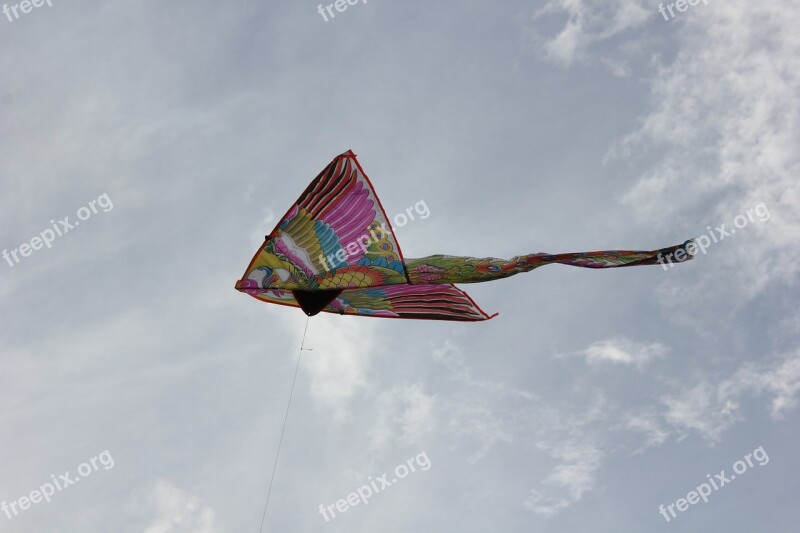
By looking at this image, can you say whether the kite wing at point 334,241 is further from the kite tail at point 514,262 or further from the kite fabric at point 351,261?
the kite tail at point 514,262

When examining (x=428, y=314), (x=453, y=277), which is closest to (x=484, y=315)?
(x=428, y=314)

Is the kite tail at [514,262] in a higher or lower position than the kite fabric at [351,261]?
lower

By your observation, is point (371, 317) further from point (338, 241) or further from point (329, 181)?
point (329, 181)

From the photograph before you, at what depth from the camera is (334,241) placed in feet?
50.5

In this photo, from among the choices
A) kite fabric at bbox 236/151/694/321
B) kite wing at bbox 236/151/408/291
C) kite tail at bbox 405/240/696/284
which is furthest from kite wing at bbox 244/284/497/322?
kite tail at bbox 405/240/696/284

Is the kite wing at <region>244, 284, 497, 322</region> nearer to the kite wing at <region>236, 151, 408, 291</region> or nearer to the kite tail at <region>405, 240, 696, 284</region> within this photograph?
the kite wing at <region>236, 151, 408, 291</region>

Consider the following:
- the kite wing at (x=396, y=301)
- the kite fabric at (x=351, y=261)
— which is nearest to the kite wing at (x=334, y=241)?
the kite fabric at (x=351, y=261)

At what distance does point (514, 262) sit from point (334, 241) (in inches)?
152

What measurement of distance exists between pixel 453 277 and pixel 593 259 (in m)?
2.93

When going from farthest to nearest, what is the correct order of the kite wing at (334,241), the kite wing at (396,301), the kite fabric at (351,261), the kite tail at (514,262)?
1. the kite wing at (396,301)
2. the kite wing at (334,241)
3. the kite fabric at (351,261)
4. the kite tail at (514,262)

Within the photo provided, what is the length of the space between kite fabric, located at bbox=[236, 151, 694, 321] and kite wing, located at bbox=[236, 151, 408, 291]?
0.02 metres

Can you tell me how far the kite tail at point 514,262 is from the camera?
43.0 ft

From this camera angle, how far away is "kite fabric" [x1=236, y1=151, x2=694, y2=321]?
574 inches

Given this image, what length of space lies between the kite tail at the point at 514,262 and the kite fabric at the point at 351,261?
2cm
